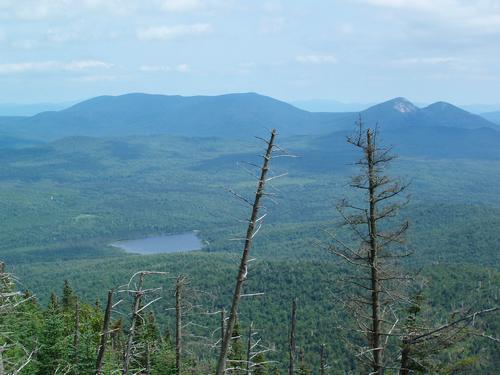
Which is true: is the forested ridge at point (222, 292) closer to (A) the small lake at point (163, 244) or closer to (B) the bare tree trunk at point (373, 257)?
(B) the bare tree trunk at point (373, 257)

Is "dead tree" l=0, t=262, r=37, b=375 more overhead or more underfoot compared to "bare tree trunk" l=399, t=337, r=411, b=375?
more overhead

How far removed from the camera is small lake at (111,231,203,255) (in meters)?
158

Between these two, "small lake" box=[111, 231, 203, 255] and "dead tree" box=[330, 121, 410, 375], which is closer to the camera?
"dead tree" box=[330, 121, 410, 375]

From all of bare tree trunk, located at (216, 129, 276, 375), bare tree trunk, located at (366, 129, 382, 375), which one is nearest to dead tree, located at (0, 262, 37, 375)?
bare tree trunk, located at (216, 129, 276, 375)

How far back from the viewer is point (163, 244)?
169750mm

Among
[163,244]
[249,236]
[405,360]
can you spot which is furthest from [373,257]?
[163,244]

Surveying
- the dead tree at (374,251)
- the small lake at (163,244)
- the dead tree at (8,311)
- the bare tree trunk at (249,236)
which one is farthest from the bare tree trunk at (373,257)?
the small lake at (163,244)

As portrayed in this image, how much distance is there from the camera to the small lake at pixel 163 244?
158 meters

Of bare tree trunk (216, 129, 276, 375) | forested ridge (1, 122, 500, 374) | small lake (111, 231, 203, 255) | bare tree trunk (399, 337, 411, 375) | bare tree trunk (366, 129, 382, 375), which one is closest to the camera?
bare tree trunk (216, 129, 276, 375)

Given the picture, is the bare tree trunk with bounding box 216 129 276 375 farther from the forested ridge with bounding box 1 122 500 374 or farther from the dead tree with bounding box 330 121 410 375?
the dead tree with bounding box 330 121 410 375

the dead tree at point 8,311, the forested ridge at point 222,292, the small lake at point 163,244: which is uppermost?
the dead tree at point 8,311

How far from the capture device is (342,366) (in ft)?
179

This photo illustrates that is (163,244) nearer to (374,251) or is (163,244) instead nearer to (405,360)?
(374,251)

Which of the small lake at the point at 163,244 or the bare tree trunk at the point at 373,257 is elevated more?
the bare tree trunk at the point at 373,257
